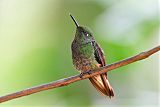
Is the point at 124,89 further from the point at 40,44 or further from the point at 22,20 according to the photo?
the point at 22,20

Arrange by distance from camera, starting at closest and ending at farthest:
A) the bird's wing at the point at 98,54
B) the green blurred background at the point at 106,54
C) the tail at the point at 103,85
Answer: the green blurred background at the point at 106,54, the tail at the point at 103,85, the bird's wing at the point at 98,54

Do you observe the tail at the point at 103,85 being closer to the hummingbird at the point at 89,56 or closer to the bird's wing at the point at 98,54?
the hummingbird at the point at 89,56

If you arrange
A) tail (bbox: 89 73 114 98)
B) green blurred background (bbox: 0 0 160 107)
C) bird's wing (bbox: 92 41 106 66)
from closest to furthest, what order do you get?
green blurred background (bbox: 0 0 160 107) → tail (bbox: 89 73 114 98) → bird's wing (bbox: 92 41 106 66)

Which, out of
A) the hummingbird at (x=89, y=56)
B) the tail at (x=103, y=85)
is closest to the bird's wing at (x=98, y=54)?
the hummingbird at (x=89, y=56)

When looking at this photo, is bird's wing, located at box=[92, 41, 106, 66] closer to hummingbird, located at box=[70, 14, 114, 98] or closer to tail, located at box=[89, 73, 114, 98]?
hummingbird, located at box=[70, 14, 114, 98]

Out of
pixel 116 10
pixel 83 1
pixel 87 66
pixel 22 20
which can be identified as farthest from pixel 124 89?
pixel 22 20

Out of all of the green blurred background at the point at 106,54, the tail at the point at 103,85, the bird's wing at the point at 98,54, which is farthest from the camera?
the bird's wing at the point at 98,54

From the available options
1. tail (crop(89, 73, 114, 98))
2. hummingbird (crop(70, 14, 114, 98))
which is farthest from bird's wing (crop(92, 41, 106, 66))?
tail (crop(89, 73, 114, 98))
